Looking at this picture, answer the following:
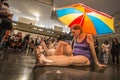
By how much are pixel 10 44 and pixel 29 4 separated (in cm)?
430

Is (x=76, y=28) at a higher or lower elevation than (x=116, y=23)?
lower

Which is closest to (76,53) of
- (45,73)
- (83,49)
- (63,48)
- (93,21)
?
(83,49)

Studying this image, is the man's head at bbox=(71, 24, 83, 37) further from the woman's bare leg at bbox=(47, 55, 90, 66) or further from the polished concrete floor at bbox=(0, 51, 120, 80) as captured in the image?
the polished concrete floor at bbox=(0, 51, 120, 80)

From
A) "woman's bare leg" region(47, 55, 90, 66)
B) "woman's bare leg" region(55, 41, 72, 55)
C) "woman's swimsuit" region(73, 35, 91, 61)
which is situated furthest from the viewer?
"woman's swimsuit" region(73, 35, 91, 61)

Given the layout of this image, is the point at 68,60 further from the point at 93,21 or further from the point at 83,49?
the point at 93,21

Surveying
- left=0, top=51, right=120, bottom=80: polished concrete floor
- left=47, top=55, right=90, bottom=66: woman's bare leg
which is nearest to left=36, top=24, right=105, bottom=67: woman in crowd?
left=47, top=55, right=90, bottom=66: woman's bare leg

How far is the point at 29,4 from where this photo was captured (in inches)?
359

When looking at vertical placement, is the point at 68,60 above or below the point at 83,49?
below

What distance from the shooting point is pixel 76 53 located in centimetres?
225

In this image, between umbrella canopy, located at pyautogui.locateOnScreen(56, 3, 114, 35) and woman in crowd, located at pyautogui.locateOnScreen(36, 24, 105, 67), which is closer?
woman in crowd, located at pyautogui.locateOnScreen(36, 24, 105, 67)

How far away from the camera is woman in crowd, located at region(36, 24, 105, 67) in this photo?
192cm

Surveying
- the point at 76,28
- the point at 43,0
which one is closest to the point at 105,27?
the point at 76,28

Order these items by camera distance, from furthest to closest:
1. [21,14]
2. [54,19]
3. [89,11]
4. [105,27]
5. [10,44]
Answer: [54,19] → [21,14] → [10,44] → [89,11] → [105,27]

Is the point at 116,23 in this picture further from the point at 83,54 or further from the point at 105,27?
the point at 83,54
